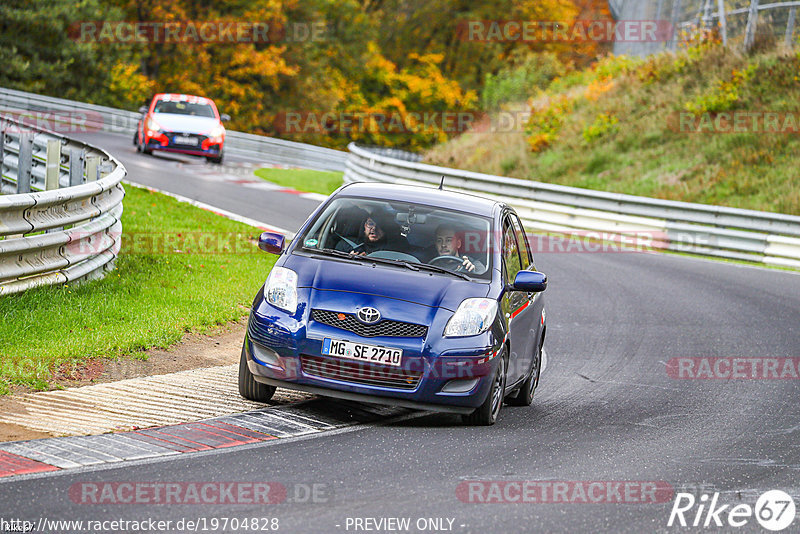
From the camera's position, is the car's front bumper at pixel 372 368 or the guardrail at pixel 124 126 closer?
the car's front bumper at pixel 372 368

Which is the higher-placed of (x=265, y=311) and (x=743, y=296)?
(x=265, y=311)

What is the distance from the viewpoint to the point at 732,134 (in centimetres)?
2978

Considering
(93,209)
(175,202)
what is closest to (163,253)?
(93,209)

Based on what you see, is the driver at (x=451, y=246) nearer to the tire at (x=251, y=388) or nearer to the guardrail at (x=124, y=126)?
the tire at (x=251, y=388)

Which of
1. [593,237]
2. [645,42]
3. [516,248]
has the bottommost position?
[593,237]

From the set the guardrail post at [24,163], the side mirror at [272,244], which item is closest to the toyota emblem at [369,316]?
the side mirror at [272,244]

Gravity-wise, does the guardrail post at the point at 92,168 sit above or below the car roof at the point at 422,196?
below

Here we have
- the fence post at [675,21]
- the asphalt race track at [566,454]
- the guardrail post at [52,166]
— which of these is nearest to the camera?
the asphalt race track at [566,454]

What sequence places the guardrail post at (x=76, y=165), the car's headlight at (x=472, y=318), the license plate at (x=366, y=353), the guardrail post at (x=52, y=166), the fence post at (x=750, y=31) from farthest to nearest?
the fence post at (x=750, y=31) < the guardrail post at (x=76, y=165) < the guardrail post at (x=52, y=166) < the car's headlight at (x=472, y=318) < the license plate at (x=366, y=353)

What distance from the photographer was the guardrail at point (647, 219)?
2183 centimetres

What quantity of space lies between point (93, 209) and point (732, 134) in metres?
22.0

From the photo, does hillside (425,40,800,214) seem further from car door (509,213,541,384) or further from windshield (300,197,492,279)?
windshield (300,197,492,279)

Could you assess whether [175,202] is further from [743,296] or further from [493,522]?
[493,522]

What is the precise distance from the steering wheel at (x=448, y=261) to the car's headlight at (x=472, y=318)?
1.76 feet
